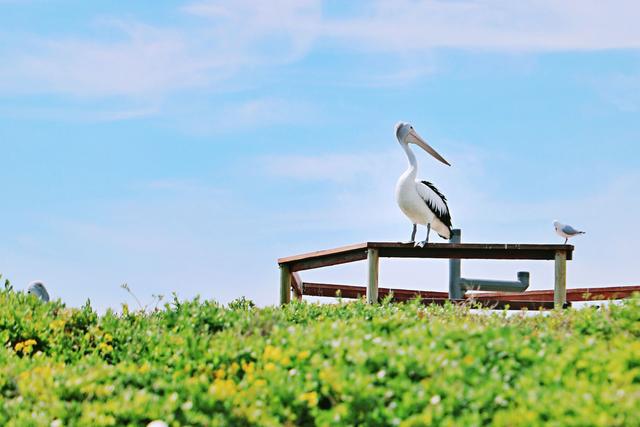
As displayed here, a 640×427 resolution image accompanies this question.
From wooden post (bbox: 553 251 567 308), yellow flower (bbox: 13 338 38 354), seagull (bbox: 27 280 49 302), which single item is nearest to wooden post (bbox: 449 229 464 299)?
wooden post (bbox: 553 251 567 308)

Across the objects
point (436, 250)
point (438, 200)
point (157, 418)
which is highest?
point (438, 200)

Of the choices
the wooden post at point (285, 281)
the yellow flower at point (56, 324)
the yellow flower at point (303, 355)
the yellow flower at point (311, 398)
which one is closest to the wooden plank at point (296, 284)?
the wooden post at point (285, 281)

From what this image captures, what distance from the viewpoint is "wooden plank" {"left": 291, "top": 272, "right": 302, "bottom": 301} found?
42.9 ft

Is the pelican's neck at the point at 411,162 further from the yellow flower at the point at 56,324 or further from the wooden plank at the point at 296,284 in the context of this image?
the yellow flower at the point at 56,324

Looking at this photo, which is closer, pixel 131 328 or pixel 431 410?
pixel 431 410

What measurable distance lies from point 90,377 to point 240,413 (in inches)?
55.4

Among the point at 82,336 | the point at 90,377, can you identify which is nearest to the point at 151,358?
the point at 90,377

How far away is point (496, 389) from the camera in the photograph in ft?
16.6

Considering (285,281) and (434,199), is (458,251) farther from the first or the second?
(285,281)

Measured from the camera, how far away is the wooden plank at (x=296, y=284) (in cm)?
1309

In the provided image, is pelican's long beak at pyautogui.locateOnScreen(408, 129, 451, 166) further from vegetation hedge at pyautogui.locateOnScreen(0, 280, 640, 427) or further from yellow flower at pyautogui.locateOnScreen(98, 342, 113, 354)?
yellow flower at pyautogui.locateOnScreen(98, 342, 113, 354)

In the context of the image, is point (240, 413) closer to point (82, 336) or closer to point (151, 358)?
point (151, 358)

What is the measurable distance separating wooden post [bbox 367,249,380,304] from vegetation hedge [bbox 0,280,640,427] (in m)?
3.32

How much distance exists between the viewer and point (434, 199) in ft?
41.0
